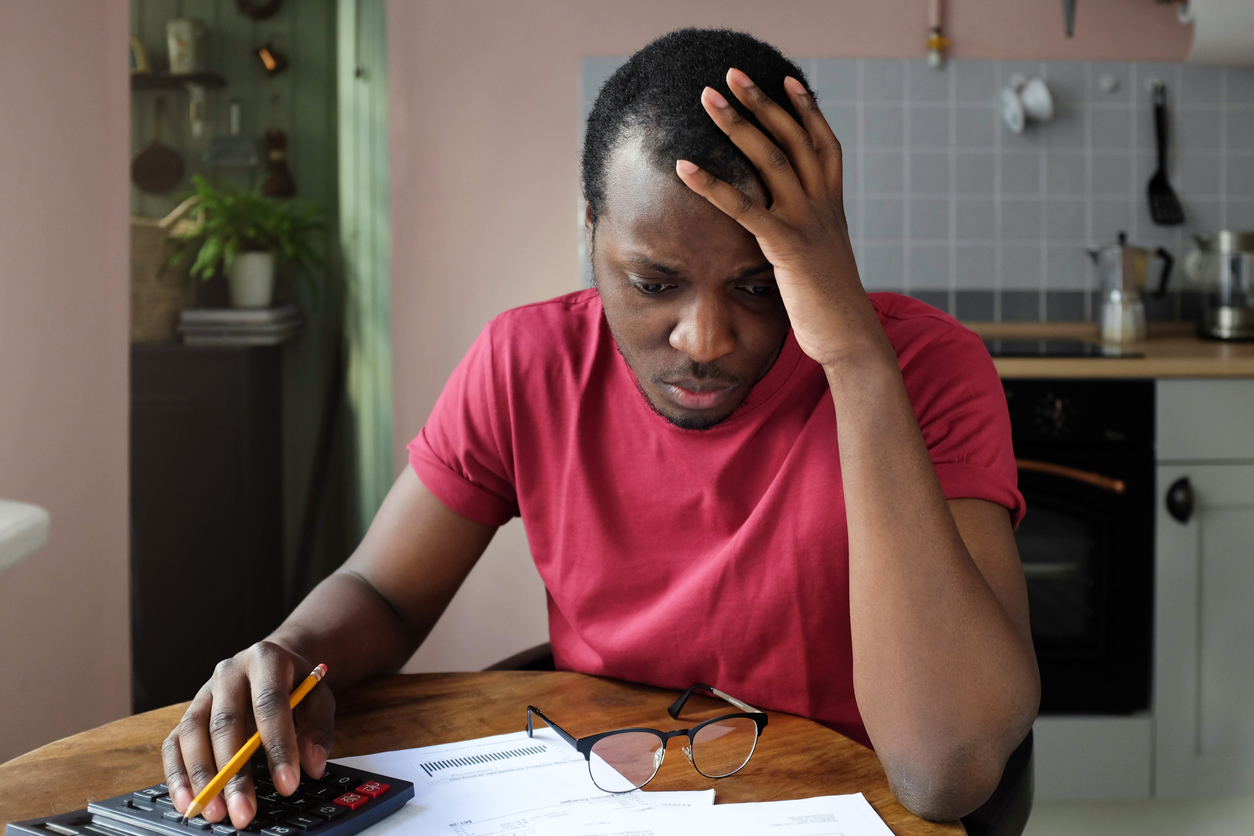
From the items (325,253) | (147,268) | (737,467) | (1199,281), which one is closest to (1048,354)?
(1199,281)

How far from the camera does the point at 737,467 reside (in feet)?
3.42

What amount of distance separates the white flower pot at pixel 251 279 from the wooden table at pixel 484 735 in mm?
1400

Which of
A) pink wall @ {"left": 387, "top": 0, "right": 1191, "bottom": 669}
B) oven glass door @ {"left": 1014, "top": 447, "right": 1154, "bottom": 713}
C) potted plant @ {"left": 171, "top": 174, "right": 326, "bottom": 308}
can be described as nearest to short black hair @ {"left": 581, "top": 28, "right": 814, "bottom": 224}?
potted plant @ {"left": 171, "top": 174, "right": 326, "bottom": 308}

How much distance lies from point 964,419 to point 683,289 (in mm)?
290

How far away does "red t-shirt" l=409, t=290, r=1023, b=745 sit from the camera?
100 centimetres

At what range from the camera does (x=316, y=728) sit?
2.73ft

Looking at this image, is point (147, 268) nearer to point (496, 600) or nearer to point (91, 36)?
point (91, 36)

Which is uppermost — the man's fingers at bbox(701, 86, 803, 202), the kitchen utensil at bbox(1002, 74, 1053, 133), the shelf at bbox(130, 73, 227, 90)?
the kitchen utensil at bbox(1002, 74, 1053, 133)

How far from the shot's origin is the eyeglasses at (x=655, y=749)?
787 millimetres

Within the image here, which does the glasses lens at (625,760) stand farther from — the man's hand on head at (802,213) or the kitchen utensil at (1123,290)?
the kitchen utensil at (1123,290)

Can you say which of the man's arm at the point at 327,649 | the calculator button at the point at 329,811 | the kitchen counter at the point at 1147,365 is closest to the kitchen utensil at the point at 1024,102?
the kitchen counter at the point at 1147,365

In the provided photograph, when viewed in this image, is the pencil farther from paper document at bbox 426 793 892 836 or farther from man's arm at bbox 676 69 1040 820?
man's arm at bbox 676 69 1040 820

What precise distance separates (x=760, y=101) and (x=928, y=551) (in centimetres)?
38

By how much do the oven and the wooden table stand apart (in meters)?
1.48
